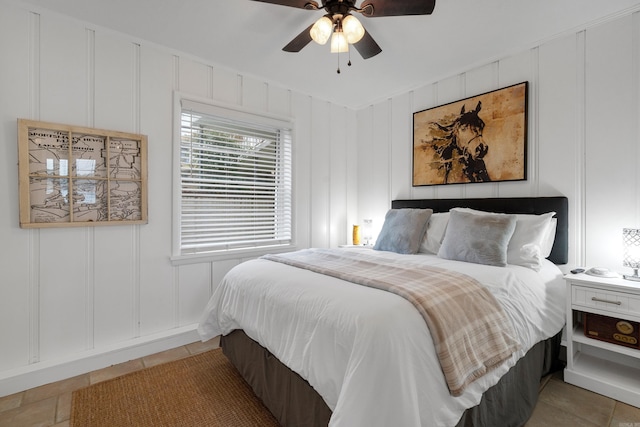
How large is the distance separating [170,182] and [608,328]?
11.3 feet

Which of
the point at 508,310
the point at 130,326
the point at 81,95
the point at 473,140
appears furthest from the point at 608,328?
the point at 81,95

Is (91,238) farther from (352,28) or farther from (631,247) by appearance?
(631,247)

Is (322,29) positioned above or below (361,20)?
below

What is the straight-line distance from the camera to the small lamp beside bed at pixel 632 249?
6.43 ft

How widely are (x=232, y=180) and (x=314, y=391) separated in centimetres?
225

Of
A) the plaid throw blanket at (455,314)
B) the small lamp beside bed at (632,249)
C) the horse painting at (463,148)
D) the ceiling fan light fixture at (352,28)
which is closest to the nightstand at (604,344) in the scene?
the small lamp beside bed at (632,249)

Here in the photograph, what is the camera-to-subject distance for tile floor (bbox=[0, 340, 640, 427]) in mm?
1706

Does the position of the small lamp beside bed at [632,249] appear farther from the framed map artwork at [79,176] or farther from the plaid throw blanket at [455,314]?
the framed map artwork at [79,176]

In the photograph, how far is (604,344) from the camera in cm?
195

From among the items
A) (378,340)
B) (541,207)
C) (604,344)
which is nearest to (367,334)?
(378,340)

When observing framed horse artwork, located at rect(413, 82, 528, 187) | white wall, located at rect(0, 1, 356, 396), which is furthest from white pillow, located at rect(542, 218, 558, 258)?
white wall, located at rect(0, 1, 356, 396)

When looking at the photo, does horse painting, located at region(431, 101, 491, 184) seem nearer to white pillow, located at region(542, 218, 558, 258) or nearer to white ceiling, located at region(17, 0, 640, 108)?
white ceiling, located at region(17, 0, 640, 108)

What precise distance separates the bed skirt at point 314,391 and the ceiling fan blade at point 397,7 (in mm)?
2059

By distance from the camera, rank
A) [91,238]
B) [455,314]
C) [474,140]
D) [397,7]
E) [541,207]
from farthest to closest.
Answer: [474,140]
[541,207]
[91,238]
[397,7]
[455,314]
